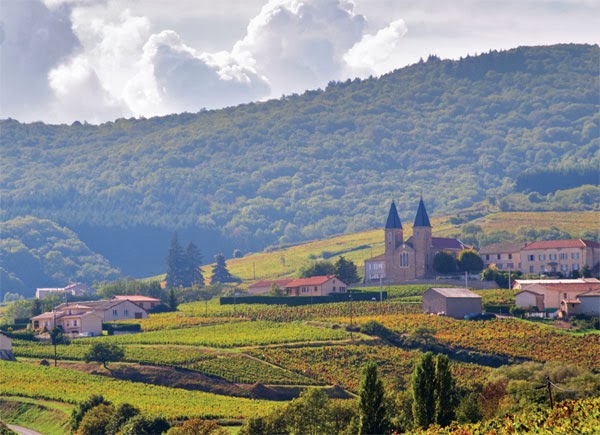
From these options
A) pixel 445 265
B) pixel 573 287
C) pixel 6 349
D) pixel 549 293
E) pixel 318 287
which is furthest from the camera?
pixel 445 265

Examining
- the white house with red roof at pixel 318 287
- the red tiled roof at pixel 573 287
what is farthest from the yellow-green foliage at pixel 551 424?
the white house with red roof at pixel 318 287

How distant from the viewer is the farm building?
12638cm

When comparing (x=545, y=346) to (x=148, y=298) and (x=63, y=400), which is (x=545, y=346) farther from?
(x=148, y=298)

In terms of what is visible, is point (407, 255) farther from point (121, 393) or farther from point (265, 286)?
point (121, 393)

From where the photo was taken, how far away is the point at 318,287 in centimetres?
14600

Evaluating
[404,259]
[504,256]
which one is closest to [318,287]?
[404,259]

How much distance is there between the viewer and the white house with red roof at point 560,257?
5989 inches

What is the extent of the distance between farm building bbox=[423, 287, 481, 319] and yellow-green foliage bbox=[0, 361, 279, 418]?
30139 mm

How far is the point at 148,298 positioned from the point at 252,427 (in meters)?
71.2

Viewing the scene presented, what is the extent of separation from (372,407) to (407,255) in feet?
257

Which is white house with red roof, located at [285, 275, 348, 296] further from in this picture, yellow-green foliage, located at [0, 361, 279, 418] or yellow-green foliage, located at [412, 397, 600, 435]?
yellow-green foliage, located at [412, 397, 600, 435]

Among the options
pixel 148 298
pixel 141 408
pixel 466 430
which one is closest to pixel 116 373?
pixel 141 408

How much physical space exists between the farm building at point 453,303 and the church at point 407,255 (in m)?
23.6

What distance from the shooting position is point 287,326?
126 m
